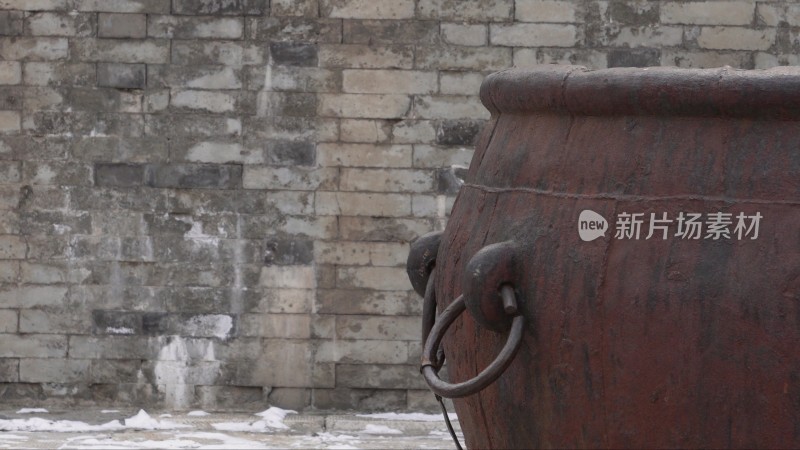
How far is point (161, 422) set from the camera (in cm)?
714

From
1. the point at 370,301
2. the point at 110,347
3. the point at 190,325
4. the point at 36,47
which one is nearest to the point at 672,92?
the point at 370,301

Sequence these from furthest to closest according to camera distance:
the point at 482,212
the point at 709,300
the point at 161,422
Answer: the point at 161,422
the point at 482,212
the point at 709,300

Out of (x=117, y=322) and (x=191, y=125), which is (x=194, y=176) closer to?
(x=191, y=125)

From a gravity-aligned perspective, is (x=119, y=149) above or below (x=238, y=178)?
above

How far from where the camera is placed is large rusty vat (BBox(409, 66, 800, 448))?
7.81 ft

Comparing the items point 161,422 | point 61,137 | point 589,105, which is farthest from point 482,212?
Answer: point 61,137

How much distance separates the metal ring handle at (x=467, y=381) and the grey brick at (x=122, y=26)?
508 centimetres

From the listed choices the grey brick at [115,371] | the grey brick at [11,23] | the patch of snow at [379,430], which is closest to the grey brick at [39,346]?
the grey brick at [115,371]

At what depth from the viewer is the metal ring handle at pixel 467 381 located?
2.53 m

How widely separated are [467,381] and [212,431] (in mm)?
4501

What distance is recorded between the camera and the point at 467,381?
8.64 ft

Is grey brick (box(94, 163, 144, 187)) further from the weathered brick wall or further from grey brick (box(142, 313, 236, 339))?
grey brick (box(142, 313, 236, 339))

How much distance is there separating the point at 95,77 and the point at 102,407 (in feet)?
6.08

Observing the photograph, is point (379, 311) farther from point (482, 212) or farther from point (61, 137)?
point (482, 212)
